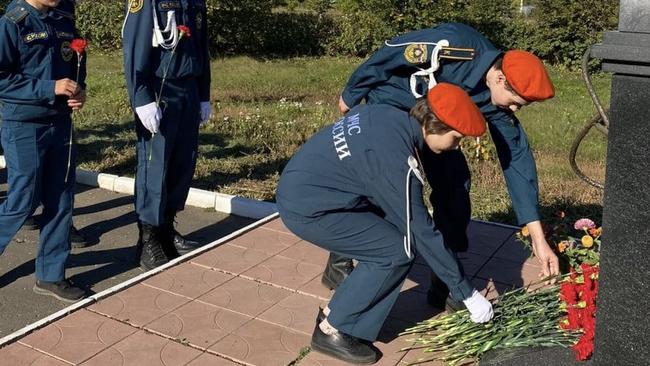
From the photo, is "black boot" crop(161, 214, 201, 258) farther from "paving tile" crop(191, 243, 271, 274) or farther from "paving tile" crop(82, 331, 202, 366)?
"paving tile" crop(82, 331, 202, 366)

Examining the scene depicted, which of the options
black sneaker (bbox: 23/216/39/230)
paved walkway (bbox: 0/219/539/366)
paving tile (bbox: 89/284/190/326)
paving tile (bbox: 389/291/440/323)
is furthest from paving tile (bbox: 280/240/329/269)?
black sneaker (bbox: 23/216/39/230)

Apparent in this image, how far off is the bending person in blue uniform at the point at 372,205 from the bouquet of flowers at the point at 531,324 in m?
0.16

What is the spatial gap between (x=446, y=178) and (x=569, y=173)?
11.4ft

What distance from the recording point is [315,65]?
15.6m

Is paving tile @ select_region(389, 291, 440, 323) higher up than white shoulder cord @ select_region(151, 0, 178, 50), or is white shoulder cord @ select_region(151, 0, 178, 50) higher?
white shoulder cord @ select_region(151, 0, 178, 50)

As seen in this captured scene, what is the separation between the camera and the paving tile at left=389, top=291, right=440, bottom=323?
3834mm

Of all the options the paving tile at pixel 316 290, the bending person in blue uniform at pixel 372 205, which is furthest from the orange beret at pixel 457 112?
the paving tile at pixel 316 290

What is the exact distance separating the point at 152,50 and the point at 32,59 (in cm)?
66

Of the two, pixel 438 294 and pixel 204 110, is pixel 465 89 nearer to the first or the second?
pixel 438 294

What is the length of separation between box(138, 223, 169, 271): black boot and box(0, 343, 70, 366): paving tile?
125 cm

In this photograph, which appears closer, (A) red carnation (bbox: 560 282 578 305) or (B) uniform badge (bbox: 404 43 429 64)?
(A) red carnation (bbox: 560 282 578 305)

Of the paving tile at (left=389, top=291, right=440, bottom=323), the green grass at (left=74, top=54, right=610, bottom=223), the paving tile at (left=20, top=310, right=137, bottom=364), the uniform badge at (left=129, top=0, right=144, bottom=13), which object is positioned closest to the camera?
the paving tile at (left=20, top=310, right=137, bottom=364)

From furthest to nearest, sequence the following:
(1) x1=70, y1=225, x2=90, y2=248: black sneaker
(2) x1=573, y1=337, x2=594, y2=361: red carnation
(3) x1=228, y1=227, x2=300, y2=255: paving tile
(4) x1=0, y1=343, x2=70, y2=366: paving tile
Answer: (1) x1=70, y1=225, x2=90, y2=248: black sneaker < (3) x1=228, y1=227, x2=300, y2=255: paving tile < (4) x1=0, y1=343, x2=70, y2=366: paving tile < (2) x1=573, y1=337, x2=594, y2=361: red carnation

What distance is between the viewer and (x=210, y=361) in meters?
3.35
